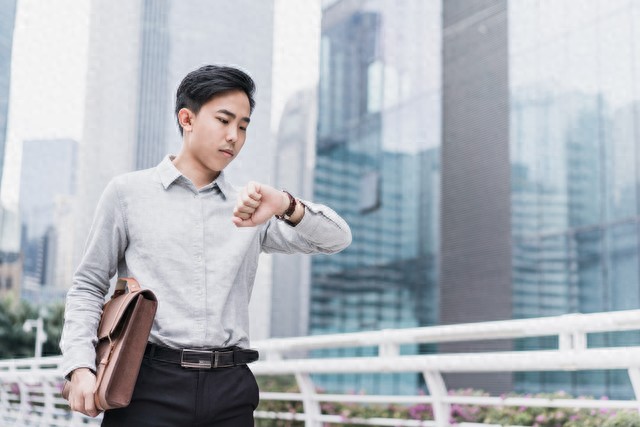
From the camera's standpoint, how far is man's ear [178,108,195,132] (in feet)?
5.03

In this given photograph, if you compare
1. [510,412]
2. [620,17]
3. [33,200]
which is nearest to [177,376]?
[510,412]

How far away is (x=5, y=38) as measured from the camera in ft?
53.2

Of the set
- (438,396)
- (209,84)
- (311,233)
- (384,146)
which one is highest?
(384,146)

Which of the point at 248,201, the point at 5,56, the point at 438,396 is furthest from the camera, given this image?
the point at 5,56

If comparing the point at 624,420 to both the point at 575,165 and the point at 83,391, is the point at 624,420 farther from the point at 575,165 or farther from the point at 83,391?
the point at 575,165

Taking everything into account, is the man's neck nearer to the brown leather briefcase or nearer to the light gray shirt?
the light gray shirt

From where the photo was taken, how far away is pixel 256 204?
4.29 feet

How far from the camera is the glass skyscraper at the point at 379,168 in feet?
47.6

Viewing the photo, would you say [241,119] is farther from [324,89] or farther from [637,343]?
[324,89]

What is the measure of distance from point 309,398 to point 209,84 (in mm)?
A: 2170

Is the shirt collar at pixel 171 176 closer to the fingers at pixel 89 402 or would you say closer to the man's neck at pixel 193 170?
the man's neck at pixel 193 170

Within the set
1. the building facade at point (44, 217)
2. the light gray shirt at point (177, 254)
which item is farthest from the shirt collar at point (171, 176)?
the building facade at point (44, 217)

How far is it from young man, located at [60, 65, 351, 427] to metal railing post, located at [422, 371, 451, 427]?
1.28m

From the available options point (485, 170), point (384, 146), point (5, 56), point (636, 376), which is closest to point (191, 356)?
point (636, 376)
